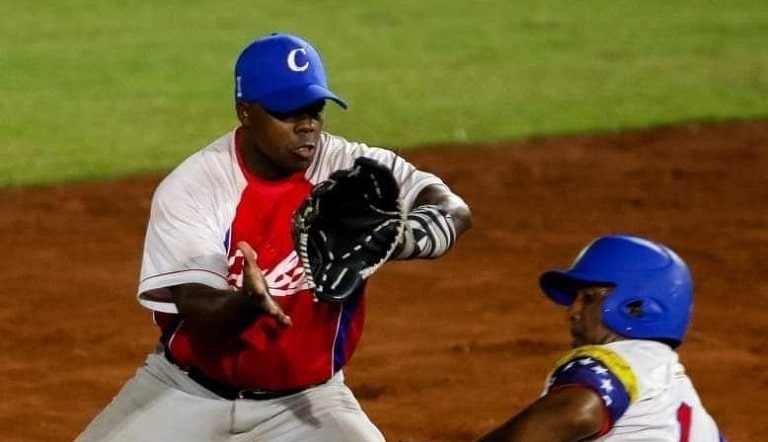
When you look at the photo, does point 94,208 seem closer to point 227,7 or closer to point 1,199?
point 1,199

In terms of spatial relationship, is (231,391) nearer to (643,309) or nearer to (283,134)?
(283,134)

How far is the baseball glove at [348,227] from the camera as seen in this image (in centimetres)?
433

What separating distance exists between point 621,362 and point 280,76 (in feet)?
4.93

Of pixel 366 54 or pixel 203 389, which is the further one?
pixel 366 54

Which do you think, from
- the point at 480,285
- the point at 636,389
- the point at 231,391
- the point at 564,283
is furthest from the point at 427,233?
the point at 480,285

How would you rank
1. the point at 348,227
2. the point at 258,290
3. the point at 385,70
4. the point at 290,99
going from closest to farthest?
1. the point at 258,290
2. the point at 348,227
3. the point at 290,99
4. the point at 385,70

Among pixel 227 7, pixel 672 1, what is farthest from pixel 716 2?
Result: pixel 227 7

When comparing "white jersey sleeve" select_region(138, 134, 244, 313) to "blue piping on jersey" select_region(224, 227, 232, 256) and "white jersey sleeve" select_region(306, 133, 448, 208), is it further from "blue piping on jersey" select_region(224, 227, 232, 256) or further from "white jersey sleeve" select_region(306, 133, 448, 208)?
"white jersey sleeve" select_region(306, 133, 448, 208)

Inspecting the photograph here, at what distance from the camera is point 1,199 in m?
10.2

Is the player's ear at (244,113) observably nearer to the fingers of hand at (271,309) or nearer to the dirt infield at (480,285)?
the fingers of hand at (271,309)

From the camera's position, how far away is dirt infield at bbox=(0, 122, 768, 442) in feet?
23.0

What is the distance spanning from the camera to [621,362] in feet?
12.8

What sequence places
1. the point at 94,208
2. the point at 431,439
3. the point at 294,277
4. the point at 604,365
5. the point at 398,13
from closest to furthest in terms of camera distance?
the point at 604,365 < the point at 294,277 < the point at 431,439 < the point at 94,208 < the point at 398,13

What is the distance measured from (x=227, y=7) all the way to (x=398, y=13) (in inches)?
67.3
